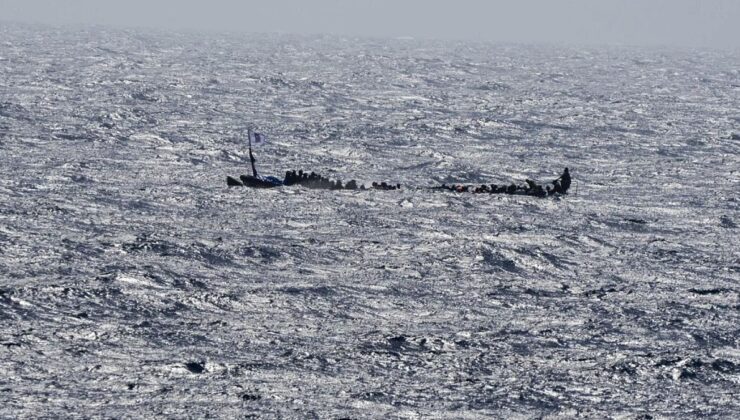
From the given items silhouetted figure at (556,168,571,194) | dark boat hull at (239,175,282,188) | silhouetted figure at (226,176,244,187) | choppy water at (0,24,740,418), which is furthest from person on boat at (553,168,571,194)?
silhouetted figure at (226,176,244,187)

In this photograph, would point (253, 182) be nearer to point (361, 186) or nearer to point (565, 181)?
point (361, 186)

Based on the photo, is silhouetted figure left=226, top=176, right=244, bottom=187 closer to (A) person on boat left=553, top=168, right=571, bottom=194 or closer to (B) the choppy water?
(B) the choppy water

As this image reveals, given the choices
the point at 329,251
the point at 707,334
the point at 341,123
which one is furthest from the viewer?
the point at 341,123

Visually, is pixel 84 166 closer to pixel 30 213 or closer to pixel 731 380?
pixel 30 213

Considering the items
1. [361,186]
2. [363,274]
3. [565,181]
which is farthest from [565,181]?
A: [363,274]

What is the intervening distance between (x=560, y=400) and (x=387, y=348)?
580 centimetres

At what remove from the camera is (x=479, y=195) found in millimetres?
63656

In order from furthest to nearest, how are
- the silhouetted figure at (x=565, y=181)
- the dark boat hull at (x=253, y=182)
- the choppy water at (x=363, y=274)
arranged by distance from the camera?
the silhouetted figure at (x=565, y=181)
the dark boat hull at (x=253, y=182)
the choppy water at (x=363, y=274)

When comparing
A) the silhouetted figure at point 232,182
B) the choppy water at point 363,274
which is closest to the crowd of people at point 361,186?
the silhouetted figure at point 232,182

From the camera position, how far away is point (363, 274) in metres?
44.8

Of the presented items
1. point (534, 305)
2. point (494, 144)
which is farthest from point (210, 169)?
point (534, 305)

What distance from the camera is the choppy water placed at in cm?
3244

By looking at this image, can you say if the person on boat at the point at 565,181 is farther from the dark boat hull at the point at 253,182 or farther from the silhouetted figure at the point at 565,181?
the dark boat hull at the point at 253,182

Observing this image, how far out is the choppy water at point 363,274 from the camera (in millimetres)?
32438
